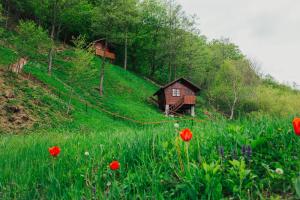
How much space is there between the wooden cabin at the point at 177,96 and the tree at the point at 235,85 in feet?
24.3

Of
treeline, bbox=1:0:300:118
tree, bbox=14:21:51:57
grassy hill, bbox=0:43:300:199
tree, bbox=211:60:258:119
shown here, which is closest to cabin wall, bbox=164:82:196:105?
treeline, bbox=1:0:300:118

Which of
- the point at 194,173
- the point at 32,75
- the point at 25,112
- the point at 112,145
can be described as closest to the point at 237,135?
the point at 194,173

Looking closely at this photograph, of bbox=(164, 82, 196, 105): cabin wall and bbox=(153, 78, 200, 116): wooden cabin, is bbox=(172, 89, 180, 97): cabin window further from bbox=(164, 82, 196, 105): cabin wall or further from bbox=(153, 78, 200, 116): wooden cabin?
bbox=(164, 82, 196, 105): cabin wall

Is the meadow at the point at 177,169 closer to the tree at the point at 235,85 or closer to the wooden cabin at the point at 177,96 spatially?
the wooden cabin at the point at 177,96

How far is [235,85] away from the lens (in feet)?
167

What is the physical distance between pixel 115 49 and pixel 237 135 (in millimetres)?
61817

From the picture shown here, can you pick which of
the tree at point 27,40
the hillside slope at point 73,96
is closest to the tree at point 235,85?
the hillside slope at point 73,96

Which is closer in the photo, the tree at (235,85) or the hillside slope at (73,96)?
the hillside slope at (73,96)

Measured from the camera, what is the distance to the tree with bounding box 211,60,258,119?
50031mm

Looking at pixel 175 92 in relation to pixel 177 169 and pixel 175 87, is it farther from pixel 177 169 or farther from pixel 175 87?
pixel 177 169

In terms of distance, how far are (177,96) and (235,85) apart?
41.3 ft

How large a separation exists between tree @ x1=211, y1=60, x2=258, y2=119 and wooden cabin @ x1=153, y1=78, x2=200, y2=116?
24.3 ft

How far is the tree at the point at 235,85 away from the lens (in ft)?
164

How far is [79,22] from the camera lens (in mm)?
55875
